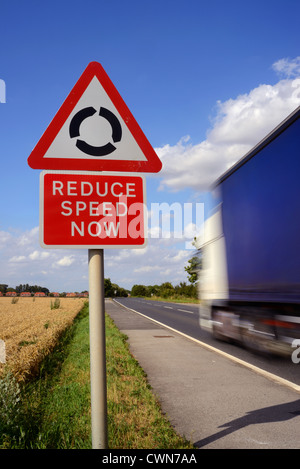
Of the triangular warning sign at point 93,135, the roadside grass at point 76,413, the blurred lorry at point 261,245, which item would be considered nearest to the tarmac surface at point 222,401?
the roadside grass at point 76,413

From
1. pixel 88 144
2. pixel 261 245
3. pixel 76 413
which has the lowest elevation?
pixel 76 413

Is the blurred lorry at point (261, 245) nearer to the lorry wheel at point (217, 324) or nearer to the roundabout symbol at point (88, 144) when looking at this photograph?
the lorry wheel at point (217, 324)

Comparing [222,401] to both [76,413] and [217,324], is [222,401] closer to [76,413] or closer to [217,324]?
[76,413]

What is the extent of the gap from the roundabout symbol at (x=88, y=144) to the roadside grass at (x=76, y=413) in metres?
2.36

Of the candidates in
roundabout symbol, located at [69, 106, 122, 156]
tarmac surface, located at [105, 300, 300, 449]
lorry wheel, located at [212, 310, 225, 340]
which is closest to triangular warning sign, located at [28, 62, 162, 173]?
roundabout symbol, located at [69, 106, 122, 156]

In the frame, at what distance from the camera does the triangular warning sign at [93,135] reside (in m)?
2.71

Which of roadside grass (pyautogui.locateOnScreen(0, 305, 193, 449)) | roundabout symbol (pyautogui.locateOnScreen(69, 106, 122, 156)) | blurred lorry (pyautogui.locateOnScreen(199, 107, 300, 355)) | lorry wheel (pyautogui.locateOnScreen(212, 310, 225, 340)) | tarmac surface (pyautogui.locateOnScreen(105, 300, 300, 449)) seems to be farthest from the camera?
lorry wheel (pyautogui.locateOnScreen(212, 310, 225, 340))

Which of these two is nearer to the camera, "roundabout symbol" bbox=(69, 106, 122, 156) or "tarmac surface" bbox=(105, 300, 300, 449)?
"roundabout symbol" bbox=(69, 106, 122, 156)

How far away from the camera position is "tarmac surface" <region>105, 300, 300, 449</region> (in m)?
3.88

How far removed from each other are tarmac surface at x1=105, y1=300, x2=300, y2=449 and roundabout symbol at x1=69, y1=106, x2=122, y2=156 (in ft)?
8.68

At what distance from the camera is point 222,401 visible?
5.17 meters

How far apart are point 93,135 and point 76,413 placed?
3090 mm

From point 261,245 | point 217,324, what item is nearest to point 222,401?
point 261,245

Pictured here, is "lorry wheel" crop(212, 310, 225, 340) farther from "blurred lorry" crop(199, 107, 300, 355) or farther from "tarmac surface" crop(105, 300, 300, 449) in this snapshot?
"tarmac surface" crop(105, 300, 300, 449)
